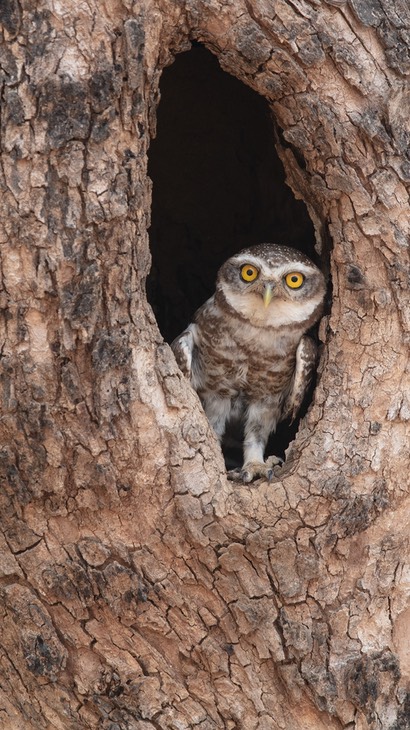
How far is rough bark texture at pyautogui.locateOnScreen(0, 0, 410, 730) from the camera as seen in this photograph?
117 inches

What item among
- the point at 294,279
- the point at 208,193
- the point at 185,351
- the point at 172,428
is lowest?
the point at 172,428

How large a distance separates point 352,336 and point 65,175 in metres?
1.28

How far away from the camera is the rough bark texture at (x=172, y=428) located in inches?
117

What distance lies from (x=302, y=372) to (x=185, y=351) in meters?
0.57

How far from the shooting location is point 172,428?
326 cm

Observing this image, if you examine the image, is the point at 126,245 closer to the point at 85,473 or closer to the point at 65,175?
the point at 65,175


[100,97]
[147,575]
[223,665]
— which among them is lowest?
[223,665]

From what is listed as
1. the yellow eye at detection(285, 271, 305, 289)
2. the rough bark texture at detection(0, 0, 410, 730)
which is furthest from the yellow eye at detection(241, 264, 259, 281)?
the rough bark texture at detection(0, 0, 410, 730)

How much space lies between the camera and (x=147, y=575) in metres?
3.26

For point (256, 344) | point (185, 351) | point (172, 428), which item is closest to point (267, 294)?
point (256, 344)

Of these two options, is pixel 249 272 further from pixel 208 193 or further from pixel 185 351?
pixel 208 193

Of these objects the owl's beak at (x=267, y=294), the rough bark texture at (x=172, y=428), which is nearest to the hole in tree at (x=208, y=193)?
the owl's beak at (x=267, y=294)

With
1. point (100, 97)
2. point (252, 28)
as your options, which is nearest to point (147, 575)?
point (100, 97)

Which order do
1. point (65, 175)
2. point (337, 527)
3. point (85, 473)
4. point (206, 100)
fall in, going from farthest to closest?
point (206, 100) → point (337, 527) → point (85, 473) → point (65, 175)
